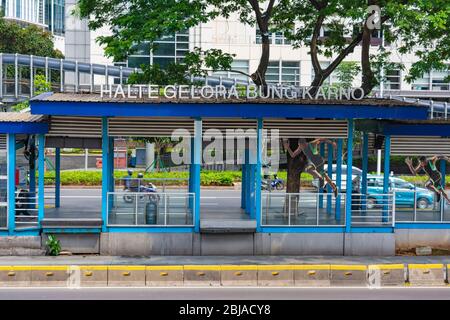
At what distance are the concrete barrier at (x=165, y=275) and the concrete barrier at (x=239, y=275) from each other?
1022 mm

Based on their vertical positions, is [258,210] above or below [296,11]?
below

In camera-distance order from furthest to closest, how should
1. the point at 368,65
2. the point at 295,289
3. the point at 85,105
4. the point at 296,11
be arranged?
the point at 296,11
the point at 368,65
the point at 85,105
the point at 295,289

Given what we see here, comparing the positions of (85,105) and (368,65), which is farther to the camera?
(368,65)

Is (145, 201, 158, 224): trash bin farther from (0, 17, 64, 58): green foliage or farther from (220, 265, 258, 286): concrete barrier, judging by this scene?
(0, 17, 64, 58): green foliage

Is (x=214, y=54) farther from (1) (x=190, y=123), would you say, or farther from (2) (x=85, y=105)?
(2) (x=85, y=105)

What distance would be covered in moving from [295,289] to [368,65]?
10044 mm

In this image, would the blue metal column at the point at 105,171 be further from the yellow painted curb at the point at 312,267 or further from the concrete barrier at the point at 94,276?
the yellow painted curb at the point at 312,267

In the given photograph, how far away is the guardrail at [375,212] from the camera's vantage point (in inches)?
854

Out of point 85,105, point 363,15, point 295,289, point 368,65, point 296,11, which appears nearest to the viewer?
point 295,289

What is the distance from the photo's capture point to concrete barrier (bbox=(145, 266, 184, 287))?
58.2 ft

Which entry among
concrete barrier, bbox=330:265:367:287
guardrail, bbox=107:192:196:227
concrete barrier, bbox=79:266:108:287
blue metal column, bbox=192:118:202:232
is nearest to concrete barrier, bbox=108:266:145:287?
concrete barrier, bbox=79:266:108:287

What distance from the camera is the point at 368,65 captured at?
2486 cm

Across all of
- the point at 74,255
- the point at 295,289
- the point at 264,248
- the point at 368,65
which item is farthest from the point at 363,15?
the point at 74,255

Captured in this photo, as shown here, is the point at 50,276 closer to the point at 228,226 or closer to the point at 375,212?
the point at 228,226
